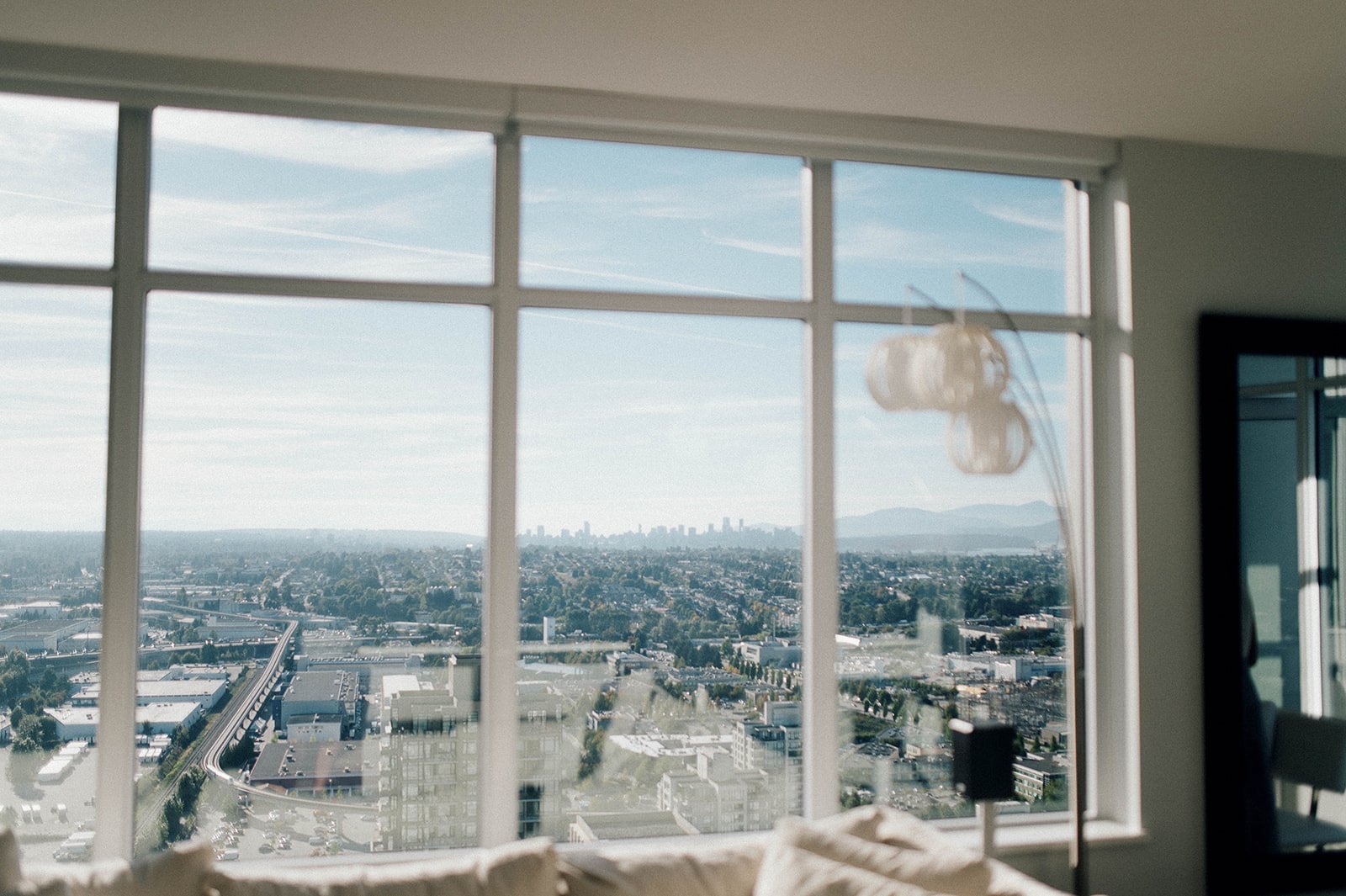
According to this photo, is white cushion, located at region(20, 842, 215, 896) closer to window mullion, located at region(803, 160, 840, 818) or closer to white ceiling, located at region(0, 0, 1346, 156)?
window mullion, located at region(803, 160, 840, 818)

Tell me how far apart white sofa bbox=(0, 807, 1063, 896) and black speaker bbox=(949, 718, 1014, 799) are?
20.7 inches

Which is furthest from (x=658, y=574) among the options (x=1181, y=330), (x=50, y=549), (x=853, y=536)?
(x=1181, y=330)

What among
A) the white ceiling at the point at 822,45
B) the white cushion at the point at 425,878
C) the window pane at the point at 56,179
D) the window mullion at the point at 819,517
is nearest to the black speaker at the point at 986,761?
the window mullion at the point at 819,517

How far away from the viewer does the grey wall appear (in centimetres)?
402

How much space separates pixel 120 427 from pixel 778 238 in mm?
2325

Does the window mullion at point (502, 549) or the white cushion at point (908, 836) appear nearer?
the white cushion at point (908, 836)

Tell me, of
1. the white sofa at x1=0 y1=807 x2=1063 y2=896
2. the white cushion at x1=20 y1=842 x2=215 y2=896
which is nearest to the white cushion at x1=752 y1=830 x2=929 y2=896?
the white sofa at x1=0 y1=807 x2=1063 y2=896

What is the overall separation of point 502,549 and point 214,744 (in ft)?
3.59

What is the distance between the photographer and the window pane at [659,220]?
3811 millimetres

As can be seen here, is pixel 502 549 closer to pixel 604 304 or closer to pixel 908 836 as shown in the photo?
pixel 604 304

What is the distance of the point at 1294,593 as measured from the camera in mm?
4195

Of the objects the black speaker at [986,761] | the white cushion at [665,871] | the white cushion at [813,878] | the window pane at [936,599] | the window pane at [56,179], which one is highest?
the window pane at [56,179]

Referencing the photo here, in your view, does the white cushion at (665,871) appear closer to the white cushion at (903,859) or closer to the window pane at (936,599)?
the white cushion at (903,859)

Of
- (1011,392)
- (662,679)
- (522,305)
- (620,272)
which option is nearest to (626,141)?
(620,272)
